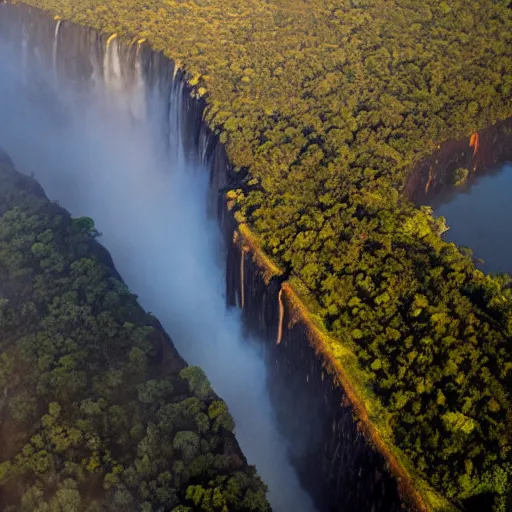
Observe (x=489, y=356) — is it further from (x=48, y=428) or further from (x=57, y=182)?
(x=57, y=182)

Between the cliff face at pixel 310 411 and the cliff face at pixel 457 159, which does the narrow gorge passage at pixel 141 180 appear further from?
the cliff face at pixel 457 159

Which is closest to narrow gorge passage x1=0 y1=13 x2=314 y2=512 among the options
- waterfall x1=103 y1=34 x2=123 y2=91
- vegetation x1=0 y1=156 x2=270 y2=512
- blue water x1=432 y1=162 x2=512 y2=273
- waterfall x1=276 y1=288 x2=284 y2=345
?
waterfall x1=103 y1=34 x2=123 y2=91

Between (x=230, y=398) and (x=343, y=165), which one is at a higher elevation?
(x=343, y=165)

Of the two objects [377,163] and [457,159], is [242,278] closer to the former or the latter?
[377,163]

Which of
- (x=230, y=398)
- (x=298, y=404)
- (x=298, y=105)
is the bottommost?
(x=230, y=398)

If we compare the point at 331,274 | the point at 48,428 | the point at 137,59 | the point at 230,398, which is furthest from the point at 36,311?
the point at 137,59

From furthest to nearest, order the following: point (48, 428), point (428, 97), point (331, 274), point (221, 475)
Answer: point (428, 97) → point (331, 274) → point (48, 428) → point (221, 475)

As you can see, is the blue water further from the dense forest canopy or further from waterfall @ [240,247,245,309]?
waterfall @ [240,247,245,309]

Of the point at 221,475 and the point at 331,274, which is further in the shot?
the point at 331,274
